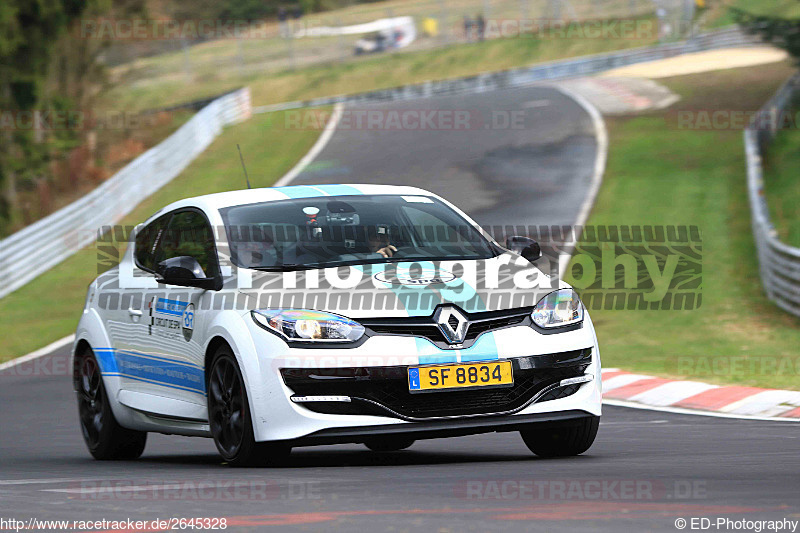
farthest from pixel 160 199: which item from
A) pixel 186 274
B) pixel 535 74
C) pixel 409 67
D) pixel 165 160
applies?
pixel 409 67

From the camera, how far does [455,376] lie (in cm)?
718

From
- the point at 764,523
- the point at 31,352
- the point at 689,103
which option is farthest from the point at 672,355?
the point at 689,103

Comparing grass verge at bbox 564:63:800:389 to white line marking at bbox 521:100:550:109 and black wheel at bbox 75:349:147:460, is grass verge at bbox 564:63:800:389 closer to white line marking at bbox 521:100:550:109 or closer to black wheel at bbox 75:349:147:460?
white line marking at bbox 521:100:550:109

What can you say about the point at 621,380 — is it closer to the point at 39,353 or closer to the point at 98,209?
the point at 39,353

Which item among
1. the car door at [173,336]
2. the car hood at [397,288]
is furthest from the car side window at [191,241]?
the car hood at [397,288]

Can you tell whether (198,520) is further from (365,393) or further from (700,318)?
(700,318)

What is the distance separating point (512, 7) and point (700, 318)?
→ 6551 centimetres

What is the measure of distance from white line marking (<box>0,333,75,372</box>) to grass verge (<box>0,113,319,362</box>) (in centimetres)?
23

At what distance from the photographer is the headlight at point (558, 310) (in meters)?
7.46

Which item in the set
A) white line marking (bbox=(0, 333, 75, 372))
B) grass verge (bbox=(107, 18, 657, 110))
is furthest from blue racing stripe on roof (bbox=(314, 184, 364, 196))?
grass verge (bbox=(107, 18, 657, 110))

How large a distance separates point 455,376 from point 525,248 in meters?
1.55

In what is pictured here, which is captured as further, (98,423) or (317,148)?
(317,148)
